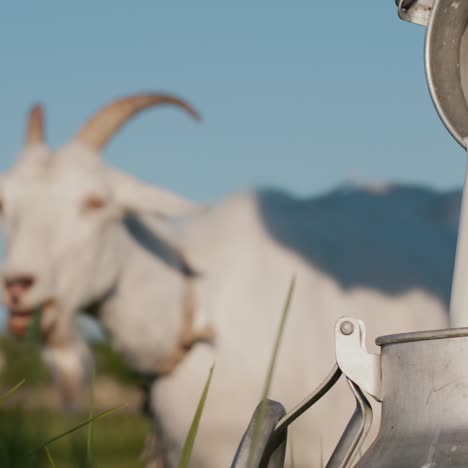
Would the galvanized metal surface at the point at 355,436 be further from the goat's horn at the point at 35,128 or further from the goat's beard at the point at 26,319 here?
the goat's horn at the point at 35,128

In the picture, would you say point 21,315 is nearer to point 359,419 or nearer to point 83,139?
point 83,139

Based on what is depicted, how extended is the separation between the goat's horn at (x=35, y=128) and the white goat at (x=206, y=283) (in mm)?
335

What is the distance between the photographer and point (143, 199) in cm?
382

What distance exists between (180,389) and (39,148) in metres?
0.96

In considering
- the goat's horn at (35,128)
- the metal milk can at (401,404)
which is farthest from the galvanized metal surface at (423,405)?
the goat's horn at (35,128)

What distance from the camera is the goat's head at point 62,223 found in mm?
3506

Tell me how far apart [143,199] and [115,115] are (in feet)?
1.41

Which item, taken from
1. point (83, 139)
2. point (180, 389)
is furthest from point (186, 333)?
point (83, 139)

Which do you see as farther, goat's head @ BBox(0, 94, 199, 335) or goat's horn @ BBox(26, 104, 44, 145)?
goat's horn @ BBox(26, 104, 44, 145)

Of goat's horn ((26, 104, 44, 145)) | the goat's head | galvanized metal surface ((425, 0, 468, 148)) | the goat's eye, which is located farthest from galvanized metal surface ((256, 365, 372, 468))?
goat's horn ((26, 104, 44, 145))

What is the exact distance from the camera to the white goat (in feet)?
11.3

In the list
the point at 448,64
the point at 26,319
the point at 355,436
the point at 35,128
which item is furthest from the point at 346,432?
the point at 35,128

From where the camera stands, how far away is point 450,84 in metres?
1.04

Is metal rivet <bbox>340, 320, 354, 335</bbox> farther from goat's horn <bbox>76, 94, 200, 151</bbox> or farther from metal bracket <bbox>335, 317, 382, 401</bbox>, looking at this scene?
goat's horn <bbox>76, 94, 200, 151</bbox>
